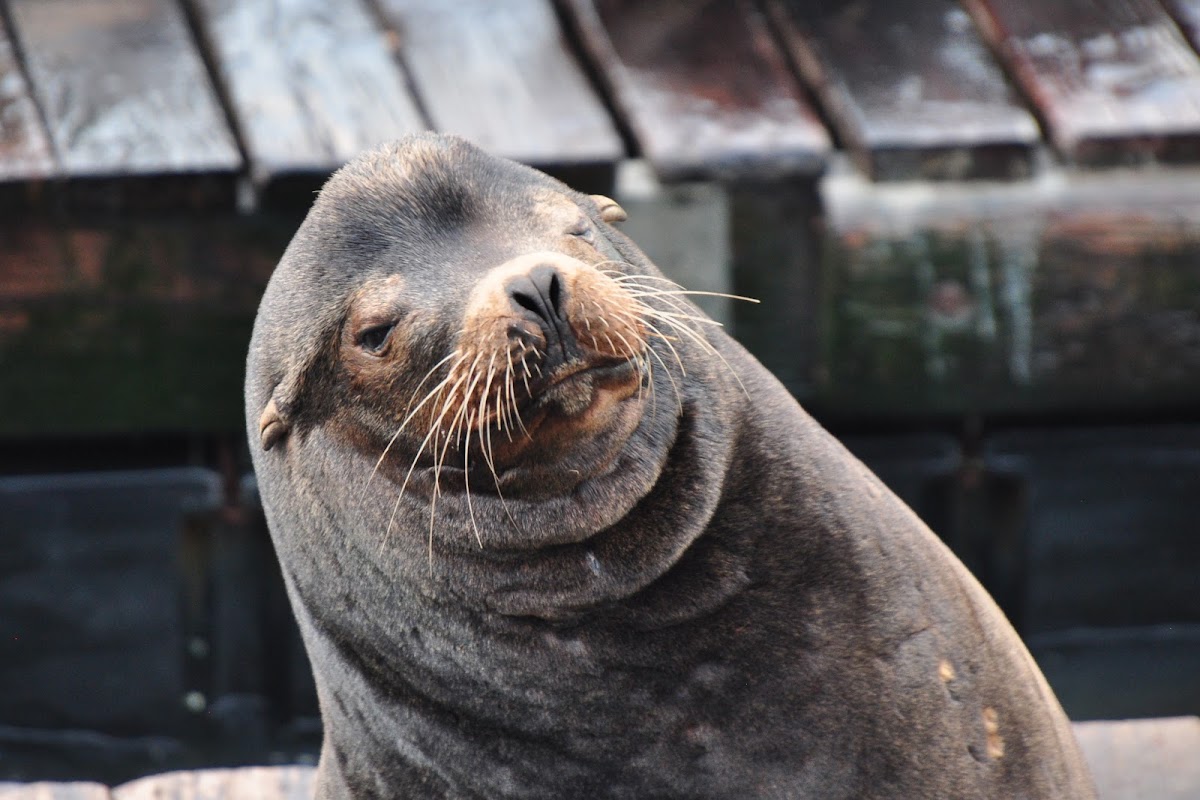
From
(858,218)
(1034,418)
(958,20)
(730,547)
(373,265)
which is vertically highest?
(373,265)

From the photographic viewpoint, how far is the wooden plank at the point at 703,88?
4.71 m

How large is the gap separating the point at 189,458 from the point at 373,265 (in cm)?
293

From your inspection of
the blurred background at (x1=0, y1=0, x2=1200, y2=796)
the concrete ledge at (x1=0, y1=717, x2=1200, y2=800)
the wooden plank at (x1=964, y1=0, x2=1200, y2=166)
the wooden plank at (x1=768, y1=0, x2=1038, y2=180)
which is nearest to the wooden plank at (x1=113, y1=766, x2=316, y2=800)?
the concrete ledge at (x1=0, y1=717, x2=1200, y2=800)

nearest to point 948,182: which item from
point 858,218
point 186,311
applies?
point 858,218

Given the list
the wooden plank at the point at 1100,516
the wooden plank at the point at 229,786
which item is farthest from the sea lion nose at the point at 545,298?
the wooden plank at the point at 1100,516

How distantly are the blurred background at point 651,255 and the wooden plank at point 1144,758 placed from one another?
4.58ft

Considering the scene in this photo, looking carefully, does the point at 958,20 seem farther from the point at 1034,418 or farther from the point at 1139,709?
the point at 1139,709

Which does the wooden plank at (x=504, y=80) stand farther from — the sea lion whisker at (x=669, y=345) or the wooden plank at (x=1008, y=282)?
the sea lion whisker at (x=669, y=345)

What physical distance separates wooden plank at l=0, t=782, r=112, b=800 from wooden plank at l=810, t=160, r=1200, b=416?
2.40m

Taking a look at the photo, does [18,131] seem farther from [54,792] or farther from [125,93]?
[54,792]

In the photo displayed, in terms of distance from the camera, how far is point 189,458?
5352mm

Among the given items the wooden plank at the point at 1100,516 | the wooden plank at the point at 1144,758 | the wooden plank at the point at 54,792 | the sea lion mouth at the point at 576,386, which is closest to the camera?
the sea lion mouth at the point at 576,386

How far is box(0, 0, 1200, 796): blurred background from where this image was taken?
480cm

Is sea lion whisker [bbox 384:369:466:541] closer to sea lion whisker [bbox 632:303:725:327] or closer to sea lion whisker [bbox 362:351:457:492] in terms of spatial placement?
sea lion whisker [bbox 362:351:457:492]
